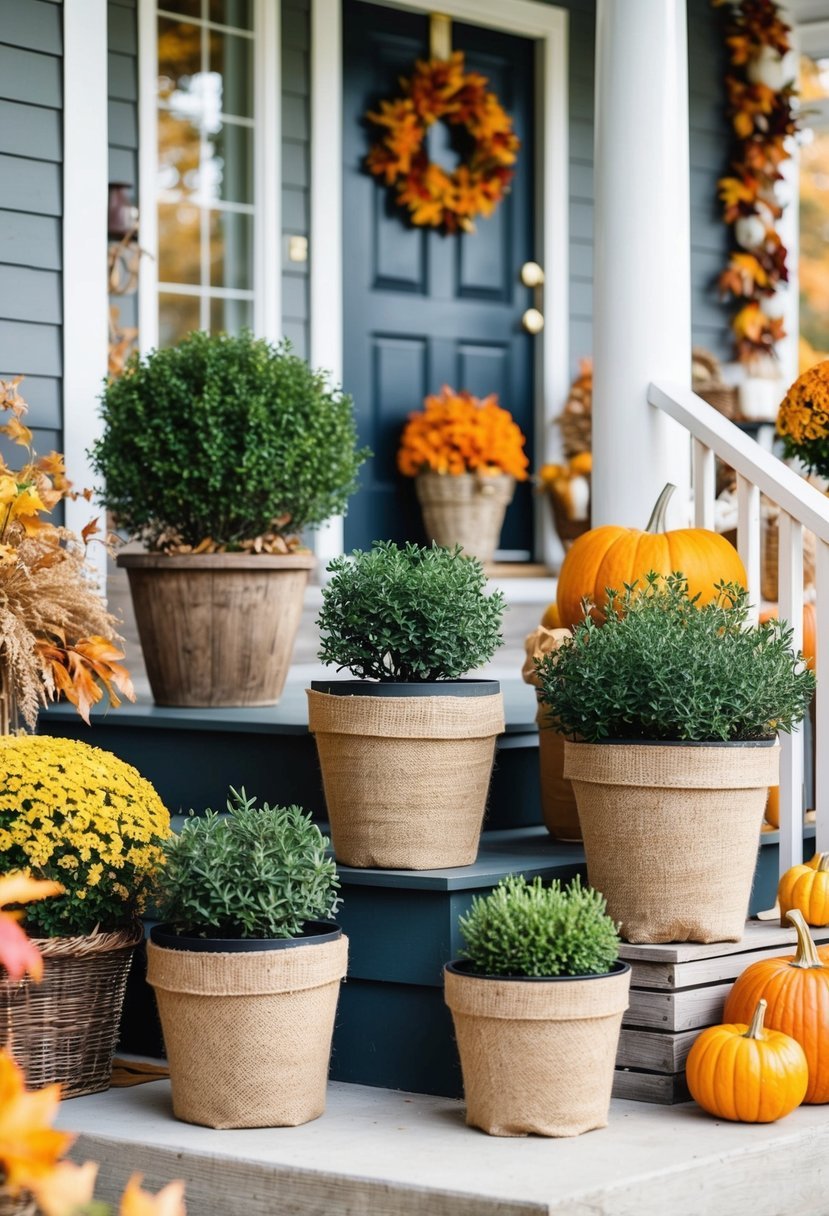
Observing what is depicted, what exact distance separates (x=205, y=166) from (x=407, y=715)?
2.62 m

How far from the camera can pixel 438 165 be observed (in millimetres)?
5168

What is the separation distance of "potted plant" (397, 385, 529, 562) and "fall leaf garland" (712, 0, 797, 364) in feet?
4.53

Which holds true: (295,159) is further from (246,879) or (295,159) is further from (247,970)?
(247,970)

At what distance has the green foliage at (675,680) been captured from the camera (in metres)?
2.53

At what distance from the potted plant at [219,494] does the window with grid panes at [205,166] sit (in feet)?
3.60

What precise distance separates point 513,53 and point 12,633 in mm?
3206

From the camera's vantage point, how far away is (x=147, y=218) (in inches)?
177

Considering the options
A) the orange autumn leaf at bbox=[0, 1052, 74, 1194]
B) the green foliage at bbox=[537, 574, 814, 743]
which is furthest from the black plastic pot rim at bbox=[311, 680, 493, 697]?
the orange autumn leaf at bbox=[0, 1052, 74, 1194]

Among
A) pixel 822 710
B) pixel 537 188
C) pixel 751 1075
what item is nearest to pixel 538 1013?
pixel 751 1075

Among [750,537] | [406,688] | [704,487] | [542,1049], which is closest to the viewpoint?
[542,1049]

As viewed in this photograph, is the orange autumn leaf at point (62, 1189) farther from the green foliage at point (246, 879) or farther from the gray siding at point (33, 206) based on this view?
the gray siding at point (33, 206)

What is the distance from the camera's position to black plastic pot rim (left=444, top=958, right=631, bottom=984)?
7.39 ft

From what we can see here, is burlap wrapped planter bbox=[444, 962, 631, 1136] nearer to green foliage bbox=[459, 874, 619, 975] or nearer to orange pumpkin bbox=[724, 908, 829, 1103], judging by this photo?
green foliage bbox=[459, 874, 619, 975]

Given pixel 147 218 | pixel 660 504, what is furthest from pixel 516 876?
pixel 147 218
